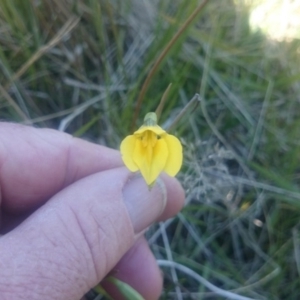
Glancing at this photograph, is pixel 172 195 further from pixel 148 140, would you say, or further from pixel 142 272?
pixel 148 140

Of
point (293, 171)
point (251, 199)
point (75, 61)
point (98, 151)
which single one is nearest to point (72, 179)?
point (98, 151)

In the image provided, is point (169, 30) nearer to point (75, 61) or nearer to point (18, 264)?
point (75, 61)

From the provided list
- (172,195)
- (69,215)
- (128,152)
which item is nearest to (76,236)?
(69,215)

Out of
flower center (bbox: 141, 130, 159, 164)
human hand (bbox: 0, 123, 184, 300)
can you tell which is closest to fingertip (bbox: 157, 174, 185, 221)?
human hand (bbox: 0, 123, 184, 300)

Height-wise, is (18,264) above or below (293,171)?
below

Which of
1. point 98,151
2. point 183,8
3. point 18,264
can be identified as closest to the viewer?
point 18,264

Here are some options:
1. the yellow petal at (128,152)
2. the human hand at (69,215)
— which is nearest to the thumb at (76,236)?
the human hand at (69,215)

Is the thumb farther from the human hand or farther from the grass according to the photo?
the grass
